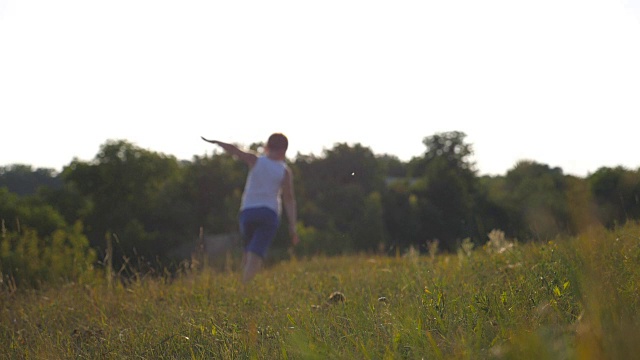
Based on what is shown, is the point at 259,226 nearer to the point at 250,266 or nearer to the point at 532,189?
the point at 250,266

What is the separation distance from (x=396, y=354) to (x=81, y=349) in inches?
86.3

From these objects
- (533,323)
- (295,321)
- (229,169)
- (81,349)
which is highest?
(229,169)

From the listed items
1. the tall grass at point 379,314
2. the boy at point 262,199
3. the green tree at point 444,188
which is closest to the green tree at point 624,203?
→ the tall grass at point 379,314

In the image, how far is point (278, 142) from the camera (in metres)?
6.08

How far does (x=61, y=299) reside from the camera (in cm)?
534

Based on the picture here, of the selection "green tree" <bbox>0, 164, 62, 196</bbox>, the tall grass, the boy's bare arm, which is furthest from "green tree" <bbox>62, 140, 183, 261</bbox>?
the tall grass

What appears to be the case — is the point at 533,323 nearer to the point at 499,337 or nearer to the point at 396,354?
the point at 499,337

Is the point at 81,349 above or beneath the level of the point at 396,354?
beneath

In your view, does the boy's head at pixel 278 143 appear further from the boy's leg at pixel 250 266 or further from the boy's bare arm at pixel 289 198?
the boy's leg at pixel 250 266

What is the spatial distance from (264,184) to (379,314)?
2888 mm

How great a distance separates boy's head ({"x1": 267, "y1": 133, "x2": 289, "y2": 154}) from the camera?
608 cm

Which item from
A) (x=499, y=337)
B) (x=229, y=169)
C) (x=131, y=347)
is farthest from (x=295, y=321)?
(x=229, y=169)

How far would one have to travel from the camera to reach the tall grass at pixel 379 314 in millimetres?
2291

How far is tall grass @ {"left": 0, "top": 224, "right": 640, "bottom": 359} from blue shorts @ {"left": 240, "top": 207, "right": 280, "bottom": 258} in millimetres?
413
